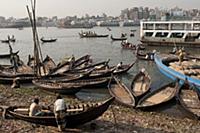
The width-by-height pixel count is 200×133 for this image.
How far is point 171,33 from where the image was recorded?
68500 mm

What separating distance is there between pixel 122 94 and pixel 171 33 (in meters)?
47.4

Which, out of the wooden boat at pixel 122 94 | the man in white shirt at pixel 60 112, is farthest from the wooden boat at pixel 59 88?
the man in white shirt at pixel 60 112

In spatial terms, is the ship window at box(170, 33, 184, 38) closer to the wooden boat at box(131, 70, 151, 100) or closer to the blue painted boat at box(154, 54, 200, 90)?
the blue painted boat at box(154, 54, 200, 90)

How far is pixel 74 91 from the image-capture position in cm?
2622

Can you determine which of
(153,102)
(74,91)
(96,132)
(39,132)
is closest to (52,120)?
(39,132)

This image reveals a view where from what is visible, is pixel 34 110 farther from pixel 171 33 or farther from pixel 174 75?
pixel 171 33

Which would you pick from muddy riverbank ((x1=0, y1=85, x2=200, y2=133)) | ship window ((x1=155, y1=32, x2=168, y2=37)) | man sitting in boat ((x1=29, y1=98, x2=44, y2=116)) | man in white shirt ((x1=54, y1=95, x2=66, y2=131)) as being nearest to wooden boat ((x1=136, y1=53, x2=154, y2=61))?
ship window ((x1=155, y1=32, x2=168, y2=37))

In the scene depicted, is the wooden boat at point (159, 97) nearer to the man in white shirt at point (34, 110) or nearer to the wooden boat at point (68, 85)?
the wooden boat at point (68, 85)

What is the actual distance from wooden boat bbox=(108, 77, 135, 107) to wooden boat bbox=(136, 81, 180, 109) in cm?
63

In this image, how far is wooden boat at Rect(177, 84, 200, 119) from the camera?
20541mm

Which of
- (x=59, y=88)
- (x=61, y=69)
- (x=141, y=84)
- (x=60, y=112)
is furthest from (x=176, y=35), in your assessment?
(x=60, y=112)

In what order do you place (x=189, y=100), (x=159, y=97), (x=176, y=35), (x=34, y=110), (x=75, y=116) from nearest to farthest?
(x=75, y=116) < (x=34, y=110) < (x=189, y=100) < (x=159, y=97) < (x=176, y=35)

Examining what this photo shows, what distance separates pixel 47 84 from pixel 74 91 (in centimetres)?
272

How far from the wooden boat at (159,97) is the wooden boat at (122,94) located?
63 cm
